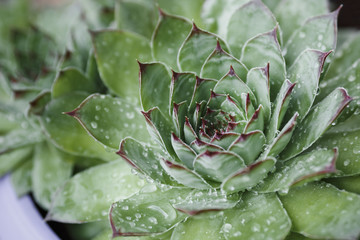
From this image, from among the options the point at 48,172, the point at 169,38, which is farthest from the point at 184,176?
the point at 48,172

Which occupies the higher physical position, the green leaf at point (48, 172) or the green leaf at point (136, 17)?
the green leaf at point (136, 17)

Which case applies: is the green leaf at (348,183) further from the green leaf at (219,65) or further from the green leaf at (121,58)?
the green leaf at (121,58)

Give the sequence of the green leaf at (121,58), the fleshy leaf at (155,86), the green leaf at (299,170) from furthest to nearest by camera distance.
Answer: the green leaf at (121,58), the fleshy leaf at (155,86), the green leaf at (299,170)

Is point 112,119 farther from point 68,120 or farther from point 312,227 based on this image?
point 312,227

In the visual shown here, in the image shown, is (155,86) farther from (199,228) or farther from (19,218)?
(19,218)

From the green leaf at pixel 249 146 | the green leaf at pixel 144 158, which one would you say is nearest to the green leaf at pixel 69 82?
the green leaf at pixel 144 158

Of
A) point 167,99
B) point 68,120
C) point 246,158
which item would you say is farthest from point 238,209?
point 68,120
